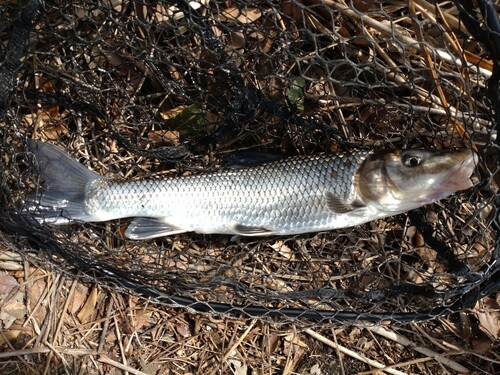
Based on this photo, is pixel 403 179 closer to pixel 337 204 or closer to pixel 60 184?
pixel 337 204

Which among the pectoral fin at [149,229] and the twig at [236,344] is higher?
the pectoral fin at [149,229]

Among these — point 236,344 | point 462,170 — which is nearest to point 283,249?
point 236,344

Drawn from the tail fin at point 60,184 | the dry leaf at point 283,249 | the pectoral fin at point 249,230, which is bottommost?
the dry leaf at point 283,249

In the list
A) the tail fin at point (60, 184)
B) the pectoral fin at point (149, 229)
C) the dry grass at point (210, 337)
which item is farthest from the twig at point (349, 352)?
the tail fin at point (60, 184)

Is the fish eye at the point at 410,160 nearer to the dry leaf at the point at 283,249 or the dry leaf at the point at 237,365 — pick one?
the dry leaf at the point at 283,249

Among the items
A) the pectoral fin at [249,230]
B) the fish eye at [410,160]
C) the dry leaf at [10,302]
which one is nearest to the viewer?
the fish eye at [410,160]

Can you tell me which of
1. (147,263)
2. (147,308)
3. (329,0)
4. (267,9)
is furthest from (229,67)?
(147,308)

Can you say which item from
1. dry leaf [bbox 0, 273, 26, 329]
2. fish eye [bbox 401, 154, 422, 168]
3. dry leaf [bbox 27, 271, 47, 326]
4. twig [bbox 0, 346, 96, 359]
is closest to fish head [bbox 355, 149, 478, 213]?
fish eye [bbox 401, 154, 422, 168]
